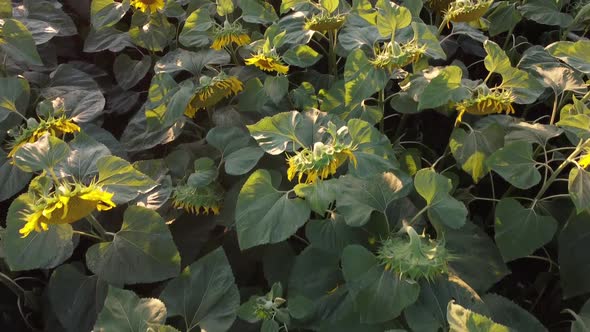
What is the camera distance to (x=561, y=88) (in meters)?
0.97

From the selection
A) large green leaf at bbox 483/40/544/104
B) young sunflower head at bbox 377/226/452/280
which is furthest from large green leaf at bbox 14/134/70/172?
large green leaf at bbox 483/40/544/104

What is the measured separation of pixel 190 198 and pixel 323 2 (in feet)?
1.41

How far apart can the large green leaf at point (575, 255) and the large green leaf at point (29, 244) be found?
73 centimetres

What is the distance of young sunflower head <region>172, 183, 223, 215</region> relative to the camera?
874mm

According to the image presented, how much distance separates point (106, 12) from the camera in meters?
1.20

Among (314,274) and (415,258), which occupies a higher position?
(415,258)

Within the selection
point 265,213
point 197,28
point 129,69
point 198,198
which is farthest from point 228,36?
point 265,213

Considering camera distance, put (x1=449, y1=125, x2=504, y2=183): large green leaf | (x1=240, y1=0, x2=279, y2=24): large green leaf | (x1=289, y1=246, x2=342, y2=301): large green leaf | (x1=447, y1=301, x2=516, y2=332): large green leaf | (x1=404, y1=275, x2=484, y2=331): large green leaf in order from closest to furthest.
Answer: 1. (x1=447, y1=301, x2=516, y2=332): large green leaf
2. (x1=404, y1=275, x2=484, y2=331): large green leaf
3. (x1=289, y1=246, x2=342, y2=301): large green leaf
4. (x1=449, y1=125, x2=504, y2=183): large green leaf
5. (x1=240, y1=0, x2=279, y2=24): large green leaf

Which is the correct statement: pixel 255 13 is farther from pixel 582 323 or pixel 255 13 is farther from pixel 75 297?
pixel 582 323

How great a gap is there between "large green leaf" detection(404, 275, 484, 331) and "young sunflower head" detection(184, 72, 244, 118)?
0.50m

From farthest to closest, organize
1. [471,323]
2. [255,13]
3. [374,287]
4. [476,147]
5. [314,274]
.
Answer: [255,13] → [476,147] → [314,274] → [374,287] → [471,323]

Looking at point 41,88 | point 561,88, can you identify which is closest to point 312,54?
point 561,88

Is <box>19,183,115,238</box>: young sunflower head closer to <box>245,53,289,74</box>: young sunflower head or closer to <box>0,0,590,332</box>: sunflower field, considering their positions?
<box>0,0,590,332</box>: sunflower field

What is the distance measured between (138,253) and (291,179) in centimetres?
24
